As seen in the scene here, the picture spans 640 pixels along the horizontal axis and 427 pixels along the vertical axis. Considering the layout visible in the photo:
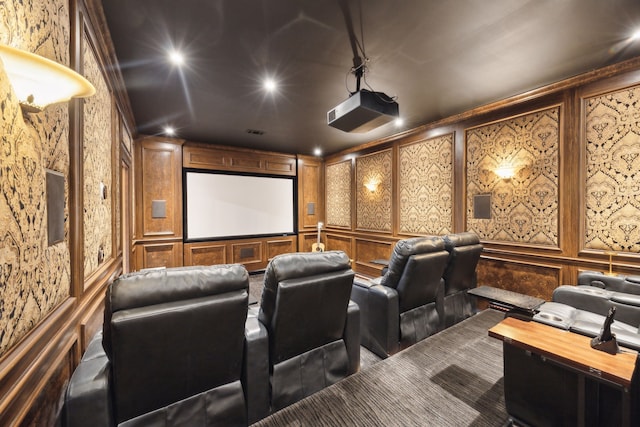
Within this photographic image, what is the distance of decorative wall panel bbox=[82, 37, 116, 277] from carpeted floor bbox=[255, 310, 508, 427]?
167 centimetres

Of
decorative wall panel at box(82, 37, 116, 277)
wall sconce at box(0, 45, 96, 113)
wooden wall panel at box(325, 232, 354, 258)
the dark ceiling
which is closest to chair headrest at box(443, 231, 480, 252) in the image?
the dark ceiling

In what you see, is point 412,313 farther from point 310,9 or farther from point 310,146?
point 310,146

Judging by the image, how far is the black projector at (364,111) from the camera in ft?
7.91

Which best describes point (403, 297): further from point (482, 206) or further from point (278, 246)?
point (278, 246)

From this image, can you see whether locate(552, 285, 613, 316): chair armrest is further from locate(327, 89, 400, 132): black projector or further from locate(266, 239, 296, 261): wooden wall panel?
locate(266, 239, 296, 261): wooden wall panel

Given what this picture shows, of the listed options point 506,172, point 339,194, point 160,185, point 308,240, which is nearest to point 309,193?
point 339,194

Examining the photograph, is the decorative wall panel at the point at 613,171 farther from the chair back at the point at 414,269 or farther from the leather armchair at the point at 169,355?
the leather armchair at the point at 169,355

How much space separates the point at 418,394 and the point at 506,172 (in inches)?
118

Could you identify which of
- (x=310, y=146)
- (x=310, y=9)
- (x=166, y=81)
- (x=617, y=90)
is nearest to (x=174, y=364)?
(x=310, y=9)

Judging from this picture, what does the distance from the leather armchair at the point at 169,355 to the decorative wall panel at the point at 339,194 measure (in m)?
4.91

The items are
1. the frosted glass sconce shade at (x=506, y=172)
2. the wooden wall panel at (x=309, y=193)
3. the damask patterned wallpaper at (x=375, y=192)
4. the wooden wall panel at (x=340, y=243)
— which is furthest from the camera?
the wooden wall panel at (x=309, y=193)

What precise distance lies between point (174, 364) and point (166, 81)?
279cm

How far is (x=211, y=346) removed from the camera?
1.22 meters

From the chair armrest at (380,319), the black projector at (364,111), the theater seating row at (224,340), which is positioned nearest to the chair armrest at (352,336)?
the theater seating row at (224,340)
